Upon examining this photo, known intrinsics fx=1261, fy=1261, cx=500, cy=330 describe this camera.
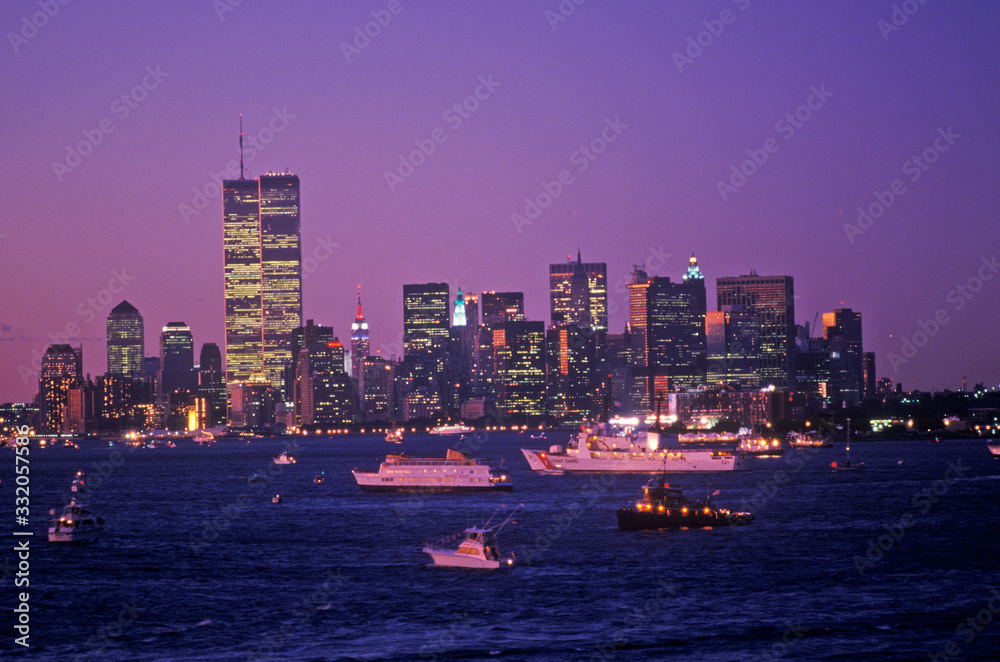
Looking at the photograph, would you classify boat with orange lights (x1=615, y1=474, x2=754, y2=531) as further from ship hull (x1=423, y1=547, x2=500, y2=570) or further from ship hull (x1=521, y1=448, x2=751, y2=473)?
ship hull (x1=521, y1=448, x2=751, y2=473)

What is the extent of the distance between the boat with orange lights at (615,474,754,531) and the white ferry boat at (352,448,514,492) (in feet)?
149

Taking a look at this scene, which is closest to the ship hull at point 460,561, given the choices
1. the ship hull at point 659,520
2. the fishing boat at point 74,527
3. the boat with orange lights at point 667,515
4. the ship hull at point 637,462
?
the ship hull at point 659,520

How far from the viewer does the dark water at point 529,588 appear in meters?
54.7

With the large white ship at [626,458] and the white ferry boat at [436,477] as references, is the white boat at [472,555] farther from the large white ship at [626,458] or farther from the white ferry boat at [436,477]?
the large white ship at [626,458]

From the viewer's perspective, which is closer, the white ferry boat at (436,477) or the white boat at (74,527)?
the white boat at (74,527)

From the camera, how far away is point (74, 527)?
310 feet

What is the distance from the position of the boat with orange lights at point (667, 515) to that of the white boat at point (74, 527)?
4048 cm

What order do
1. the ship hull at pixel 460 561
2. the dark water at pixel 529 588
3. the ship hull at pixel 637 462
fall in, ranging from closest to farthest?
the dark water at pixel 529 588 → the ship hull at pixel 460 561 → the ship hull at pixel 637 462

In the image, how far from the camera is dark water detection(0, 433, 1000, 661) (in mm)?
54688

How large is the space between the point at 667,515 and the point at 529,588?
29.0 meters

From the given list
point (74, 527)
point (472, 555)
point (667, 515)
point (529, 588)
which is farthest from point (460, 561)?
point (74, 527)

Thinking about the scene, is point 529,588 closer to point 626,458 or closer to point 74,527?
point 74,527

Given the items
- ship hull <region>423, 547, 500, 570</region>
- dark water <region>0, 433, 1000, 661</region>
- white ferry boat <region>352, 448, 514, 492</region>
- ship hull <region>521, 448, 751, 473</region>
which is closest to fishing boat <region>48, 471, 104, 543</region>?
dark water <region>0, 433, 1000, 661</region>

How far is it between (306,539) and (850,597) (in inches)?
1776
